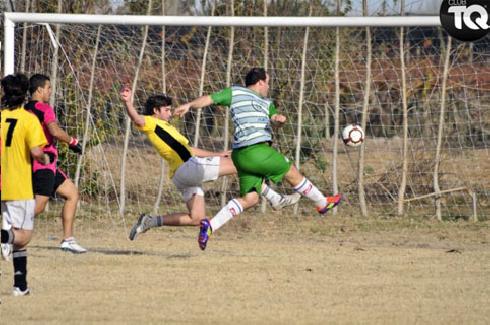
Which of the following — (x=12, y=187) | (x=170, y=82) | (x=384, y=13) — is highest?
(x=384, y=13)

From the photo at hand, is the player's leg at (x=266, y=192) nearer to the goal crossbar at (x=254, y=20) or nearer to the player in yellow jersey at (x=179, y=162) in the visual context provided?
the player in yellow jersey at (x=179, y=162)

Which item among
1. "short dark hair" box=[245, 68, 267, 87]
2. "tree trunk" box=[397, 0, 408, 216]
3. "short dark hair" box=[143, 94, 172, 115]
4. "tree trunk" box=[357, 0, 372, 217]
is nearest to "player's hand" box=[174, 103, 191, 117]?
"short dark hair" box=[245, 68, 267, 87]

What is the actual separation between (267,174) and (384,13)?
582cm

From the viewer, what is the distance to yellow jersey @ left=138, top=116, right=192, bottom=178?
34.1 feet

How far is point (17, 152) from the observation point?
7781mm

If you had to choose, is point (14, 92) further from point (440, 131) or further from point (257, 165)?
point (440, 131)

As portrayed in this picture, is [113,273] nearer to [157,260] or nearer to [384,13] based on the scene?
[157,260]

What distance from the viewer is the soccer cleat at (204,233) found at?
31.7ft

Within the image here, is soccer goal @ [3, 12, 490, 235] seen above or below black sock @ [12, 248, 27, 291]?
above

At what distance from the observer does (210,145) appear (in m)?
15.0

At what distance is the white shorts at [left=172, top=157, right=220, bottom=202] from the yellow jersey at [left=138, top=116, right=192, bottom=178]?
3.9 inches

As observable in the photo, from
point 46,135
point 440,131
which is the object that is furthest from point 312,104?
point 46,135

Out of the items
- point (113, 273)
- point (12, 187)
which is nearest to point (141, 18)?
point (113, 273)

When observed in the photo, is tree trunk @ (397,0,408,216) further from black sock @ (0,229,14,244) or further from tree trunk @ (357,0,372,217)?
black sock @ (0,229,14,244)
